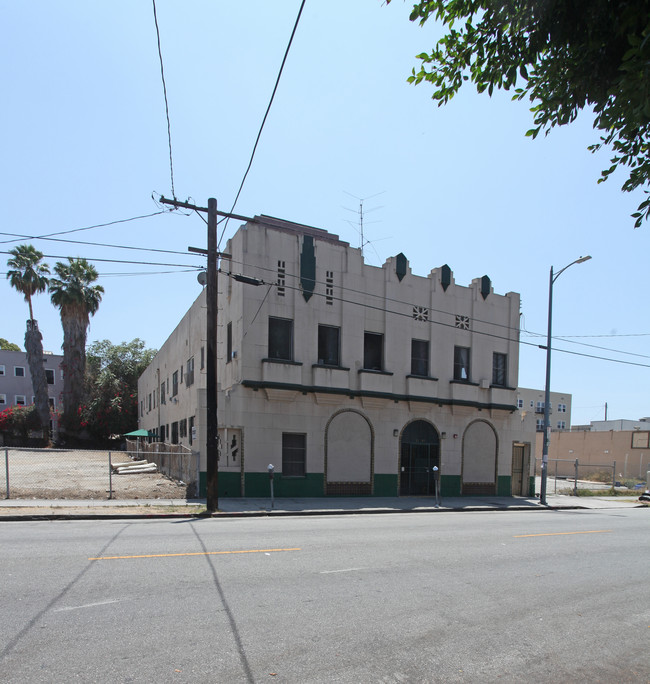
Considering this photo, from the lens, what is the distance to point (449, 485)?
21.3 meters

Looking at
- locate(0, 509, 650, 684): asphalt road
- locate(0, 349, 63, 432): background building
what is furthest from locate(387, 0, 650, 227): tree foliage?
locate(0, 349, 63, 432): background building

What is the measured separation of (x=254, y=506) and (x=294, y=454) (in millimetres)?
3309

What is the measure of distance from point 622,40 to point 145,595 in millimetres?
7353

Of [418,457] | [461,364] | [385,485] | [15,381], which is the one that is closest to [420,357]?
[461,364]

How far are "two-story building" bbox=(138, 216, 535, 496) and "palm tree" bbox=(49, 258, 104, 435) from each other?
2561 cm

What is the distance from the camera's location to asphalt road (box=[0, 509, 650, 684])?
423 centimetres

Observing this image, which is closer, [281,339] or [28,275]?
[281,339]

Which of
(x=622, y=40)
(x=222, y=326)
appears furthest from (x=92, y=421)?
(x=622, y=40)

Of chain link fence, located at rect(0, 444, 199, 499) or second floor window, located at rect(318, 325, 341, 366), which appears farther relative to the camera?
second floor window, located at rect(318, 325, 341, 366)

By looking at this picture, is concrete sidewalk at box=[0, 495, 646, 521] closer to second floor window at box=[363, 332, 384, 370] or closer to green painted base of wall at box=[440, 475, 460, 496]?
green painted base of wall at box=[440, 475, 460, 496]

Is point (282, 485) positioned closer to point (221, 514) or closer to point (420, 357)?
point (221, 514)

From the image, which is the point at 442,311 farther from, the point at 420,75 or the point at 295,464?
the point at 420,75

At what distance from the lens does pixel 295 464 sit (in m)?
18.1

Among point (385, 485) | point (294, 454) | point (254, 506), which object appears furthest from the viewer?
point (385, 485)
